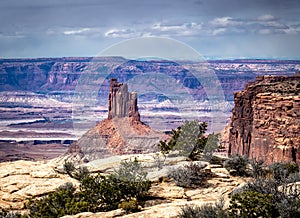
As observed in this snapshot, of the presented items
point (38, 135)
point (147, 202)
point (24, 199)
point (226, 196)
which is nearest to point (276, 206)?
point (226, 196)

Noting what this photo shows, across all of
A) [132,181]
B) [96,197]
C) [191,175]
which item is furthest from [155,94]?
[96,197]

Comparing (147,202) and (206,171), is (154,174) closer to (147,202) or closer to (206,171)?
(206,171)

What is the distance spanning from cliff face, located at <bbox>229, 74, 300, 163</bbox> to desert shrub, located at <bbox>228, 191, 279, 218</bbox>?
97.6ft

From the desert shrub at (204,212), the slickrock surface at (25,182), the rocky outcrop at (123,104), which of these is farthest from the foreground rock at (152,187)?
the rocky outcrop at (123,104)

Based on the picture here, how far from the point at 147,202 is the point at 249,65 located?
169358 mm

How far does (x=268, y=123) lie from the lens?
48.5 m

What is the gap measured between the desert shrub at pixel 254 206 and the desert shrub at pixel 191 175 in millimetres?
5717

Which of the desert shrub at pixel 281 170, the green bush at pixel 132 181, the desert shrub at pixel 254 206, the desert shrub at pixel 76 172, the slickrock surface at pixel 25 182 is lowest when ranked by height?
the slickrock surface at pixel 25 182

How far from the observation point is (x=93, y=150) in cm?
4181

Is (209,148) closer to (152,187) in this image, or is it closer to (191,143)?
(191,143)

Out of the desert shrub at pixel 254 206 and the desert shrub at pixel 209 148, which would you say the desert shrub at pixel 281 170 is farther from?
the desert shrub at pixel 254 206

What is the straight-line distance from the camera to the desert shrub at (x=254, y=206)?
1303cm

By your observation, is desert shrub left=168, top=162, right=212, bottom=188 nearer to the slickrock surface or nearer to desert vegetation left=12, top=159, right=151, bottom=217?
desert vegetation left=12, top=159, right=151, bottom=217

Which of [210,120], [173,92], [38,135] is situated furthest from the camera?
[38,135]
